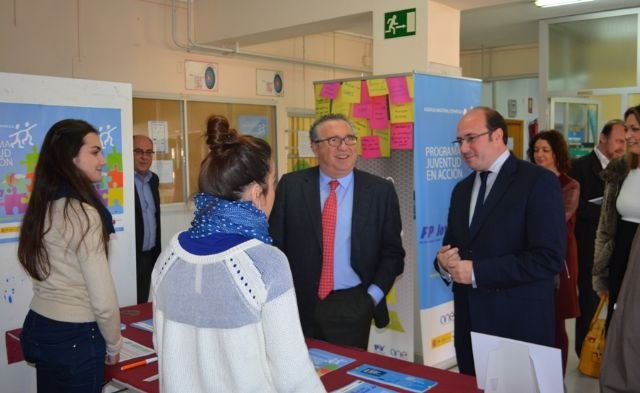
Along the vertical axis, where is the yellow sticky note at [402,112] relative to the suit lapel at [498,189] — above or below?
above

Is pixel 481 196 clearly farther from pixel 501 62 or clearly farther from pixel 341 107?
pixel 501 62

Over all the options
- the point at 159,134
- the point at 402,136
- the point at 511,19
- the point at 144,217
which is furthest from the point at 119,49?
the point at 511,19

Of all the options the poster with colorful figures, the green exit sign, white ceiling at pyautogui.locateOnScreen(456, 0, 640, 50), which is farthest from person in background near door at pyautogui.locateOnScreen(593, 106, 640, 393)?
white ceiling at pyautogui.locateOnScreen(456, 0, 640, 50)

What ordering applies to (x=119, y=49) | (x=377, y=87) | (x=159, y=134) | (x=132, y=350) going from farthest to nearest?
(x=159, y=134), (x=119, y=49), (x=377, y=87), (x=132, y=350)

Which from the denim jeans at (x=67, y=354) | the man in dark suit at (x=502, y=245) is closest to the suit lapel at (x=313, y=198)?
the man in dark suit at (x=502, y=245)

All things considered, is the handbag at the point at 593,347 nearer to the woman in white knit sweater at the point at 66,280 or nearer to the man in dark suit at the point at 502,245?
the man in dark suit at the point at 502,245

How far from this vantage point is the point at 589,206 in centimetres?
423

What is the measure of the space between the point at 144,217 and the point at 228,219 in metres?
3.04

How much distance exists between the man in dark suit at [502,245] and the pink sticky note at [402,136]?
4.36 ft

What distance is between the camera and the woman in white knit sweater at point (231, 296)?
127 centimetres

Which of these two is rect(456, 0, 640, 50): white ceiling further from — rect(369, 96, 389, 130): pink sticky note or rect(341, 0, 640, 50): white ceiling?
rect(369, 96, 389, 130): pink sticky note

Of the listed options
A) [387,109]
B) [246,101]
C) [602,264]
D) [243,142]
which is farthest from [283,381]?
[246,101]

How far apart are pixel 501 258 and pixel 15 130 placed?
2565 millimetres

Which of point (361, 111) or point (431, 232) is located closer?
point (431, 232)
